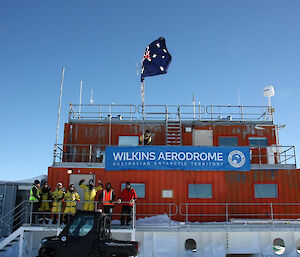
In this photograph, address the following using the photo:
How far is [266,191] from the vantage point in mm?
16688

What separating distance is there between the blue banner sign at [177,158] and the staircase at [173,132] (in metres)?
2.15

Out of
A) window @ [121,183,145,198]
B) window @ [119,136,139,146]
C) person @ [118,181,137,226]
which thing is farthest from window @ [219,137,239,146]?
person @ [118,181,137,226]

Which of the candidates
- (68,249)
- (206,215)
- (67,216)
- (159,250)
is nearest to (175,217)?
(206,215)

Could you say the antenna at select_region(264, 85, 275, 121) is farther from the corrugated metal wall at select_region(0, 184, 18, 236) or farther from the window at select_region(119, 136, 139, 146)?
the corrugated metal wall at select_region(0, 184, 18, 236)

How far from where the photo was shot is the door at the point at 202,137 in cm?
1934

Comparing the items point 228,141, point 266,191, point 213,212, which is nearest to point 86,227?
point 213,212

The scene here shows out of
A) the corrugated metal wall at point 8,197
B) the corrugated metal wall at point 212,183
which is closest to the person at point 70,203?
the corrugated metal wall at point 212,183

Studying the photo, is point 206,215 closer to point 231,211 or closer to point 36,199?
point 231,211

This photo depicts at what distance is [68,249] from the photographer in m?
9.47

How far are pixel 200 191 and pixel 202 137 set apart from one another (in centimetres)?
396

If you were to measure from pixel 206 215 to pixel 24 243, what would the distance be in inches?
329

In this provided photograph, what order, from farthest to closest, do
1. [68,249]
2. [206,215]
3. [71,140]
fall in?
[71,140]
[206,215]
[68,249]

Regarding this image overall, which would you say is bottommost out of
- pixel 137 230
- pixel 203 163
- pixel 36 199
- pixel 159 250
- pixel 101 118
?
pixel 159 250

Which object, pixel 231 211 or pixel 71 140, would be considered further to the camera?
pixel 71 140
